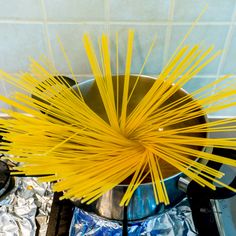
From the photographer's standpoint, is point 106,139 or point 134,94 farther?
point 134,94

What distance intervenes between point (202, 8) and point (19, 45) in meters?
0.37

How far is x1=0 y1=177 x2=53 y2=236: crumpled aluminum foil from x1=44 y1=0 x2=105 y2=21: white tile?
0.34 m

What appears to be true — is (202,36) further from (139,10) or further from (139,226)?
(139,226)

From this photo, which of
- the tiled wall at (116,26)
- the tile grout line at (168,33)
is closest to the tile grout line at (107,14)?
the tiled wall at (116,26)

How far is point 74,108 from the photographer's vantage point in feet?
1.84

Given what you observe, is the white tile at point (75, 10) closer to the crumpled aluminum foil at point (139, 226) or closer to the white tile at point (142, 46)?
the white tile at point (142, 46)

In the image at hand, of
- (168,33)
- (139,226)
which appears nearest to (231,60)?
(168,33)

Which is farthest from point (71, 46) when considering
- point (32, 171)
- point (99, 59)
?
point (32, 171)

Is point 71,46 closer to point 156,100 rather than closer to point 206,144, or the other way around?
point 156,100

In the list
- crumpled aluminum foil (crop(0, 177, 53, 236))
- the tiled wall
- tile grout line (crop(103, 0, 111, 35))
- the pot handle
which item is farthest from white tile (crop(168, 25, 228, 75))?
crumpled aluminum foil (crop(0, 177, 53, 236))

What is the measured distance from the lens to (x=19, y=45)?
2.21ft

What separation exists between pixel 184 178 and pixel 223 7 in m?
0.32

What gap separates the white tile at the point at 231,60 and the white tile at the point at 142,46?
13cm

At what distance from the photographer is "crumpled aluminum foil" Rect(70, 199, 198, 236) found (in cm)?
60
